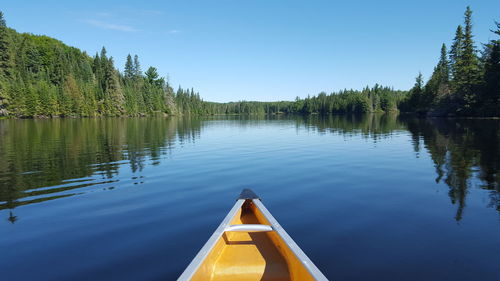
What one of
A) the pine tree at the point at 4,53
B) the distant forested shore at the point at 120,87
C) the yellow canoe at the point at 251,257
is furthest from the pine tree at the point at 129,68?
the yellow canoe at the point at 251,257

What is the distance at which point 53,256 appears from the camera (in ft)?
20.4

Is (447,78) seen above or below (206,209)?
above

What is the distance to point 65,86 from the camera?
9706cm

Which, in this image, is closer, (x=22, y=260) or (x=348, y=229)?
(x=22, y=260)

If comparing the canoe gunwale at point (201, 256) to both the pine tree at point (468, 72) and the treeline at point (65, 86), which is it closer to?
the pine tree at point (468, 72)

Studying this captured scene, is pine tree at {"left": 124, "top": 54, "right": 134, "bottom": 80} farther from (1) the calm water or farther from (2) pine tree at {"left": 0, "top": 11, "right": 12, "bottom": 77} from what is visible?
(1) the calm water

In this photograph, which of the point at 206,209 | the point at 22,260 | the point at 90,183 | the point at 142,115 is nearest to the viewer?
the point at 22,260

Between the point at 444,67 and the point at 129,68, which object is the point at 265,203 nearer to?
A: the point at 444,67

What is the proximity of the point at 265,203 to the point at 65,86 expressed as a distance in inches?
4398

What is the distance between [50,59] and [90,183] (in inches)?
5941

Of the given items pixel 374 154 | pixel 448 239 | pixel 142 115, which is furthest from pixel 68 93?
pixel 448 239

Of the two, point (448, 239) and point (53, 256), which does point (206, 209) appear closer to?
point (53, 256)

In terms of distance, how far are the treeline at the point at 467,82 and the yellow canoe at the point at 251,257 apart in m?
71.2

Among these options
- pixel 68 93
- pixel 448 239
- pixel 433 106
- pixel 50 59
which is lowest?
pixel 448 239
